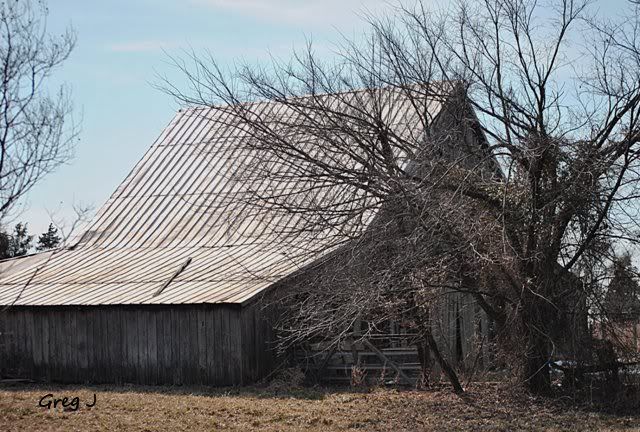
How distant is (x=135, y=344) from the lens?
61.9 ft

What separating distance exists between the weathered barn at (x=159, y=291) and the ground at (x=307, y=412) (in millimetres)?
1692

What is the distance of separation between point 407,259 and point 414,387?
4906 mm

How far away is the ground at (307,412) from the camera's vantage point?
40.8 ft

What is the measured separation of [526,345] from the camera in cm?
1384

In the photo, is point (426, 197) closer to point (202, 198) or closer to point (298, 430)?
point (298, 430)

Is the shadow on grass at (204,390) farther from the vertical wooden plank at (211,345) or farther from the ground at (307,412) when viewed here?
the vertical wooden plank at (211,345)

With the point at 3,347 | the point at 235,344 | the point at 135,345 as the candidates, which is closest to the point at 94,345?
the point at 135,345

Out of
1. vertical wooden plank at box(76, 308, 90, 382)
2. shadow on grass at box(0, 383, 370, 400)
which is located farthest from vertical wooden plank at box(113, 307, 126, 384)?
vertical wooden plank at box(76, 308, 90, 382)

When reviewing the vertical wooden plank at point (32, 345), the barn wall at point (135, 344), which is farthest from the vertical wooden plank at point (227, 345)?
the vertical wooden plank at point (32, 345)

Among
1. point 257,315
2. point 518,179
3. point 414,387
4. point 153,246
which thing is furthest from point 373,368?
point 153,246

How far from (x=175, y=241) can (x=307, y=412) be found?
9484 mm

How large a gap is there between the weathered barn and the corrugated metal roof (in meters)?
0.04
